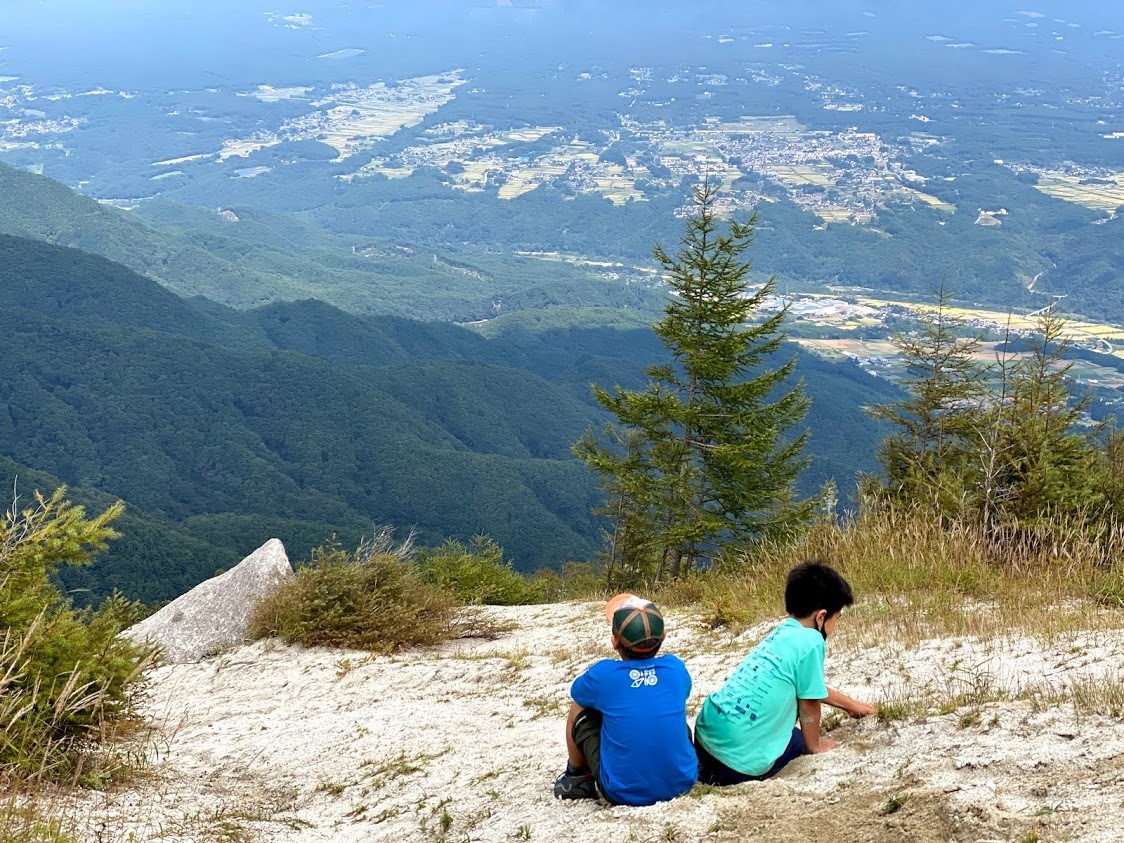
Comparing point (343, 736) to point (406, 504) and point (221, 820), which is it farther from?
point (406, 504)

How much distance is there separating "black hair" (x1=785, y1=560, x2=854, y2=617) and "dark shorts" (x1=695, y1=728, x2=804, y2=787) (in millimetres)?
677

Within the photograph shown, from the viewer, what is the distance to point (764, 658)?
5.23 metres

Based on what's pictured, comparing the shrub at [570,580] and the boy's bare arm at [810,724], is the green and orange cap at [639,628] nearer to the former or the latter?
the boy's bare arm at [810,724]

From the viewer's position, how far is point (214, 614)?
1260 centimetres

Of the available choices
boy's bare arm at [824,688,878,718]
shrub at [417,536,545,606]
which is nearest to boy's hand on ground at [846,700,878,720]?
boy's bare arm at [824,688,878,718]

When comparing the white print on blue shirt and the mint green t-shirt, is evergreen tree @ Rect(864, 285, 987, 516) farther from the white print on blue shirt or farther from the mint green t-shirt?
the white print on blue shirt

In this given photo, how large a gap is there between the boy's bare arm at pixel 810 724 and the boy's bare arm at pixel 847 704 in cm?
12

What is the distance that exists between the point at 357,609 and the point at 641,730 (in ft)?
22.5

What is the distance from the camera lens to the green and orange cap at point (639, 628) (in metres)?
5.15

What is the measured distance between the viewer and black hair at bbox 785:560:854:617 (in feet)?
17.3

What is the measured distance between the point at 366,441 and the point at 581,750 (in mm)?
120612

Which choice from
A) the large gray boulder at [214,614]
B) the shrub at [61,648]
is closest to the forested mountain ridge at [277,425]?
the large gray boulder at [214,614]

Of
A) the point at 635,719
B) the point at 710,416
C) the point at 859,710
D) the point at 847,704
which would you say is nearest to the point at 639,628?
the point at 635,719

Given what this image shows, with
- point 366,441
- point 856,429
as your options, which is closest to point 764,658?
point 366,441
